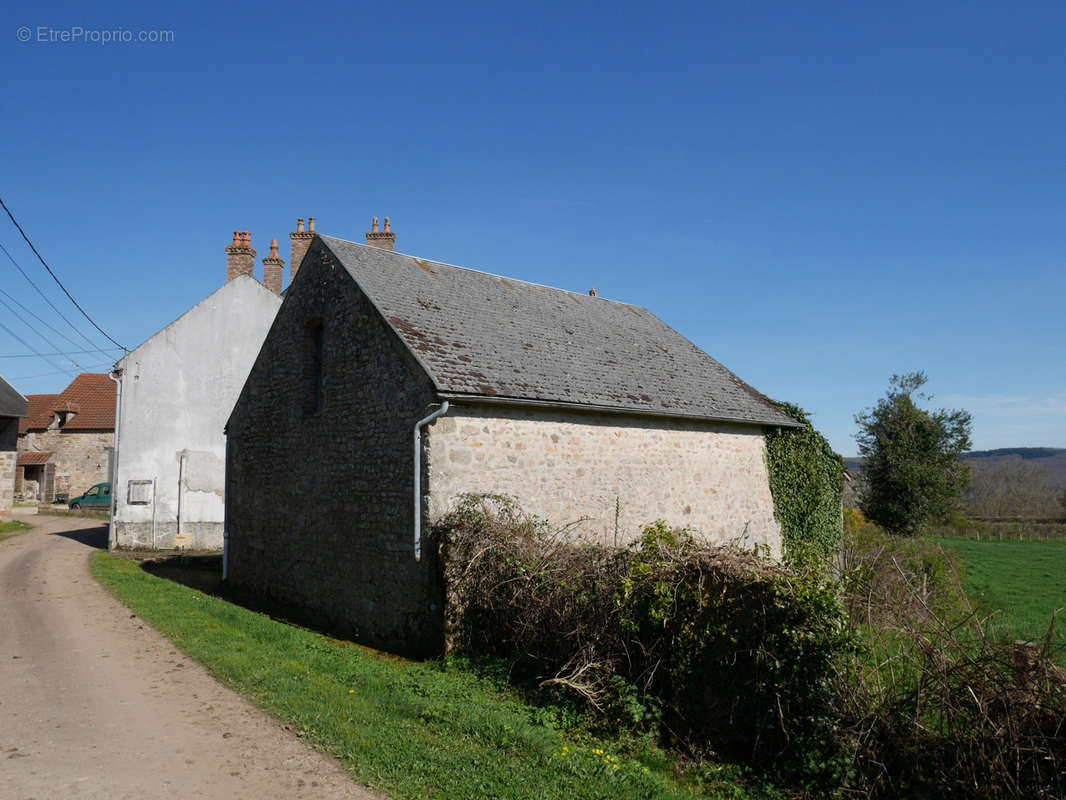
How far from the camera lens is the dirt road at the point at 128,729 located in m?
5.15

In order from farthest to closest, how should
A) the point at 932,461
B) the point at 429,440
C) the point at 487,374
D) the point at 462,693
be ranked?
the point at 932,461 < the point at 487,374 < the point at 429,440 < the point at 462,693

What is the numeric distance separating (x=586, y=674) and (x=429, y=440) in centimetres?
426

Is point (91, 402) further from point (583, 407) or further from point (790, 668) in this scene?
point (790, 668)

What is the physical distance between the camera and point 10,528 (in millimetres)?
25094

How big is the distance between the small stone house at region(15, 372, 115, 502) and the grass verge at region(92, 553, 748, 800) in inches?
1419

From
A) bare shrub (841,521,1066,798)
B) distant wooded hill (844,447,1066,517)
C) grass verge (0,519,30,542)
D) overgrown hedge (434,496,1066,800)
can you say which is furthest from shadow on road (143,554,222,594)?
distant wooded hill (844,447,1066,517)

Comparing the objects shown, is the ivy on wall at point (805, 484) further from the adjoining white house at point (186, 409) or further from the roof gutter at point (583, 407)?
the adjoining white house at point (186, 409)

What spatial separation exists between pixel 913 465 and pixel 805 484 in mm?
18517

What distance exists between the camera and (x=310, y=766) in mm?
5508

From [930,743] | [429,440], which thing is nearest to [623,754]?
[930,743]

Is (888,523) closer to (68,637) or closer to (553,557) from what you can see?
(553,557)

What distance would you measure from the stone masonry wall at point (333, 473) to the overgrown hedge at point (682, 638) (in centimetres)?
176

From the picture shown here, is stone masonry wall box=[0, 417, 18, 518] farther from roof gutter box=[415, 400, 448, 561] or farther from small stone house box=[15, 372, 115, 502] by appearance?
roof gutter box=[415, 400, 448, 561]

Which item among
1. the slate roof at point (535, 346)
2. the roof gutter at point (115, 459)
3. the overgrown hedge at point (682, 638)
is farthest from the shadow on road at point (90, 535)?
the overgrown hedge at point (682, 638)
